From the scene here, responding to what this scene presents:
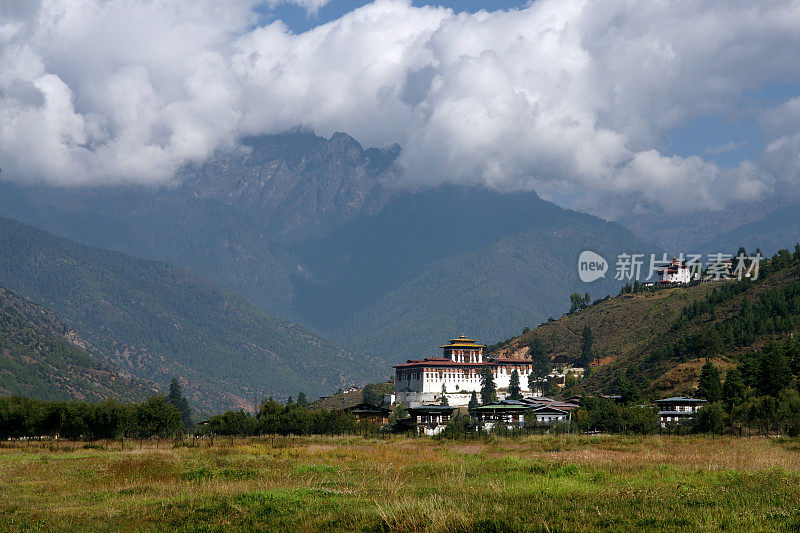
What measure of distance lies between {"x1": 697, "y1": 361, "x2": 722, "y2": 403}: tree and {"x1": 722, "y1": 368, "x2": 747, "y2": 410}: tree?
2.16 meters

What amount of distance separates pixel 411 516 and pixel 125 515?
11.7 m

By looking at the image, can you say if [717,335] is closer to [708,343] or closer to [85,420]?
[708,343]

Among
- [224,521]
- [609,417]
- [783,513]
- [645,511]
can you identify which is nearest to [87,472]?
[224,521]

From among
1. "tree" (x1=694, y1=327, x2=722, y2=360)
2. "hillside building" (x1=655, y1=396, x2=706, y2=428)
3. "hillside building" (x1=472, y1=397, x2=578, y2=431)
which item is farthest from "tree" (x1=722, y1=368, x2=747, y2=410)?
"tree" (x1=694, y1=327, x2=722, y2=360)

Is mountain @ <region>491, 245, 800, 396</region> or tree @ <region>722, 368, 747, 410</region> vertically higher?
mountain @ <region>491, 245, 800, 396</region>

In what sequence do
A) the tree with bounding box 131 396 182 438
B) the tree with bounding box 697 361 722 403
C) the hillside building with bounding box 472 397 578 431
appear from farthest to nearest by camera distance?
the hillside building with bounding box 472 397 578 431 < the tree with bounding box 697 361 722 403 < the tree with bounding box 131 396 182 438

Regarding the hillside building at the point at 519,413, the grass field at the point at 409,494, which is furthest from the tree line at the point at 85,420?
the grass field at the point at 409,494

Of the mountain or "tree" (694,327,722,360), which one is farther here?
"tree" (694,327,722,360)

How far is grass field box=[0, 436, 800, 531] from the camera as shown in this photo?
29.4m

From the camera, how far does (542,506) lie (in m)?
31.5

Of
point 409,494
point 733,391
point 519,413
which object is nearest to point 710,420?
point 733,391

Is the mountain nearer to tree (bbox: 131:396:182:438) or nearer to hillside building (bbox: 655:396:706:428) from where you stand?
hillside building (bbox: 655:396:706:428)

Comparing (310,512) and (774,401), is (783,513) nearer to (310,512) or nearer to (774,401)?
(310,512)

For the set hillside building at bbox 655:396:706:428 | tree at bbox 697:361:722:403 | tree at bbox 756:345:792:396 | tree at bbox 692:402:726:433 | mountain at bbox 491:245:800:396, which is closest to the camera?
tree at bbox 692:402:726:433
